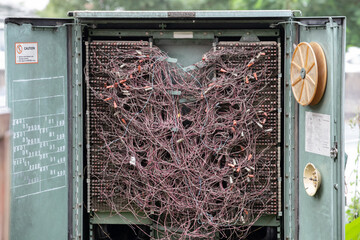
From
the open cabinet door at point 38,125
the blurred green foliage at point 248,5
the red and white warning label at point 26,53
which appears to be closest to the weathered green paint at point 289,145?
the open cabinet door at point 38,125

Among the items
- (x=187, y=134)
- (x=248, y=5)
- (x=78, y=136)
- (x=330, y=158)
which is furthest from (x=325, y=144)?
(x=248, y=5)

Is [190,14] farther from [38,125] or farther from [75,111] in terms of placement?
[38,125]

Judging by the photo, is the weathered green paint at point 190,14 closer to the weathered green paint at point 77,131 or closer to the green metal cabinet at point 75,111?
the green metal cabinet at point 75,111

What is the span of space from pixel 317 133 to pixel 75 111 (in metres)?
1.74

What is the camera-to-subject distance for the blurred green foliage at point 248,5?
867cm

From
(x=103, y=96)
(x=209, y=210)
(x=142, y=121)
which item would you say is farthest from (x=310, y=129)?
(x=103, y=96)

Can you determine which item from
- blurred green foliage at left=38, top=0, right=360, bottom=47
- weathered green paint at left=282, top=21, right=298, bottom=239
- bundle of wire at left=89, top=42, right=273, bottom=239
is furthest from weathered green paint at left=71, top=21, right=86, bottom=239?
blurred green foliage at left=38, top=0, right=360, bottom=47

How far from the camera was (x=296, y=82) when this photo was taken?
3613mm

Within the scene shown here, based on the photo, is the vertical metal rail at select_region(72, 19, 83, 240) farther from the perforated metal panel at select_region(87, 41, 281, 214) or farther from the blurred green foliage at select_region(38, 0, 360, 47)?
the blurred green foliage at select_region(38, 0, 360, 47)

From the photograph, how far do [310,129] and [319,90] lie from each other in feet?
1.17

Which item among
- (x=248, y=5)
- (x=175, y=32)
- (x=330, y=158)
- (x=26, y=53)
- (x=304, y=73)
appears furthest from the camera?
(x=248, y=5)

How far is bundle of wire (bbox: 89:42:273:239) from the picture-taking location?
12.8 ft

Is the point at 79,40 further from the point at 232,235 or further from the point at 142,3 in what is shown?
the point at 142,3

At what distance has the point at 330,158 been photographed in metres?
3.35
